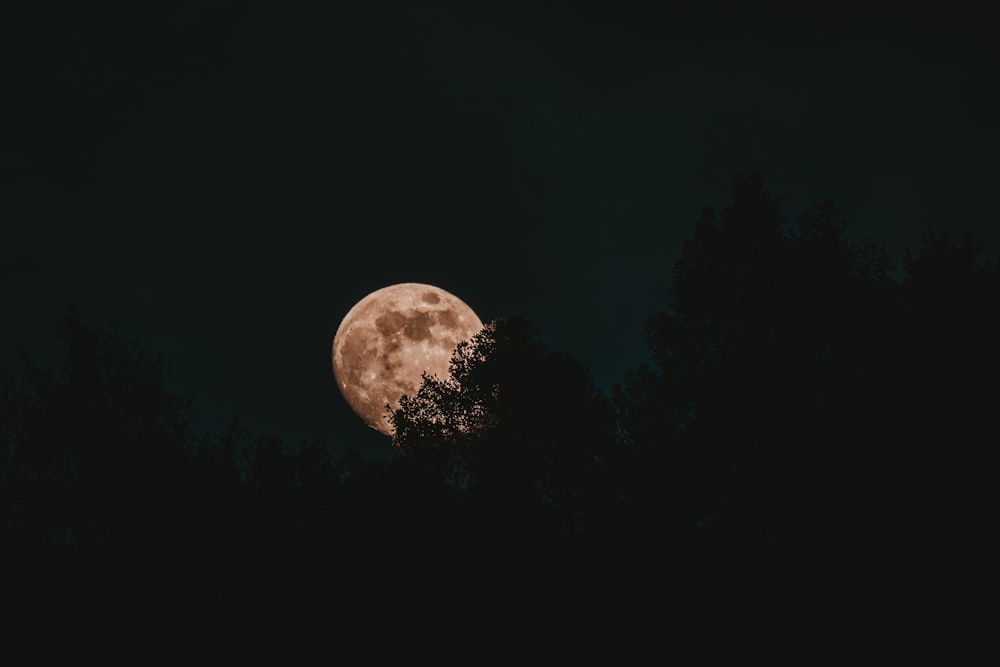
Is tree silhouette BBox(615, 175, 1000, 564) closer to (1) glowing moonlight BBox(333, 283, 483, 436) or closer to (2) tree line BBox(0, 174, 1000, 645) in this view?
(2) tree line BBox(0, 174, 1000, 645)

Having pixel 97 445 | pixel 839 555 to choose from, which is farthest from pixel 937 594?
pixel 97 445

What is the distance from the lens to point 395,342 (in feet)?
124

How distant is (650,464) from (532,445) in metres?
4.77

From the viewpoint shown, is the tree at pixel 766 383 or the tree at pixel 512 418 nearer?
the tree at pixel 766 383

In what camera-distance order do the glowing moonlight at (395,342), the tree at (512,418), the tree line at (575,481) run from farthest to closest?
the glowing moonlight at (395,342)
the tree at (512,418)
the tree line at (575,481)

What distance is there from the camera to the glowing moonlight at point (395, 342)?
37.0 m

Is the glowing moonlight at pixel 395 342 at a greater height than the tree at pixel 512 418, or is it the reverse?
the glowing moonlight at pixel 395 342

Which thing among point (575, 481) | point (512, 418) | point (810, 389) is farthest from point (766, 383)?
point (512, 418)

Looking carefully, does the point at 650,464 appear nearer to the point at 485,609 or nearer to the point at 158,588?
the point at 485,609

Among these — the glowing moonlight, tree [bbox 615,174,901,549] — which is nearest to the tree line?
tree [bbox 615,174,901,549]

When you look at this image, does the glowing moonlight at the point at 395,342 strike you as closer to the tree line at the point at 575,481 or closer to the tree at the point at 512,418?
the tree at the point at 512,418

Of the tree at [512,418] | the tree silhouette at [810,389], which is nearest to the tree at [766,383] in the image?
the tree silhouette at [810,389]

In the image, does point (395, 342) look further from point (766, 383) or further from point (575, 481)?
point (766, 383)

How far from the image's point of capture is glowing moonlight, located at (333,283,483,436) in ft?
121
